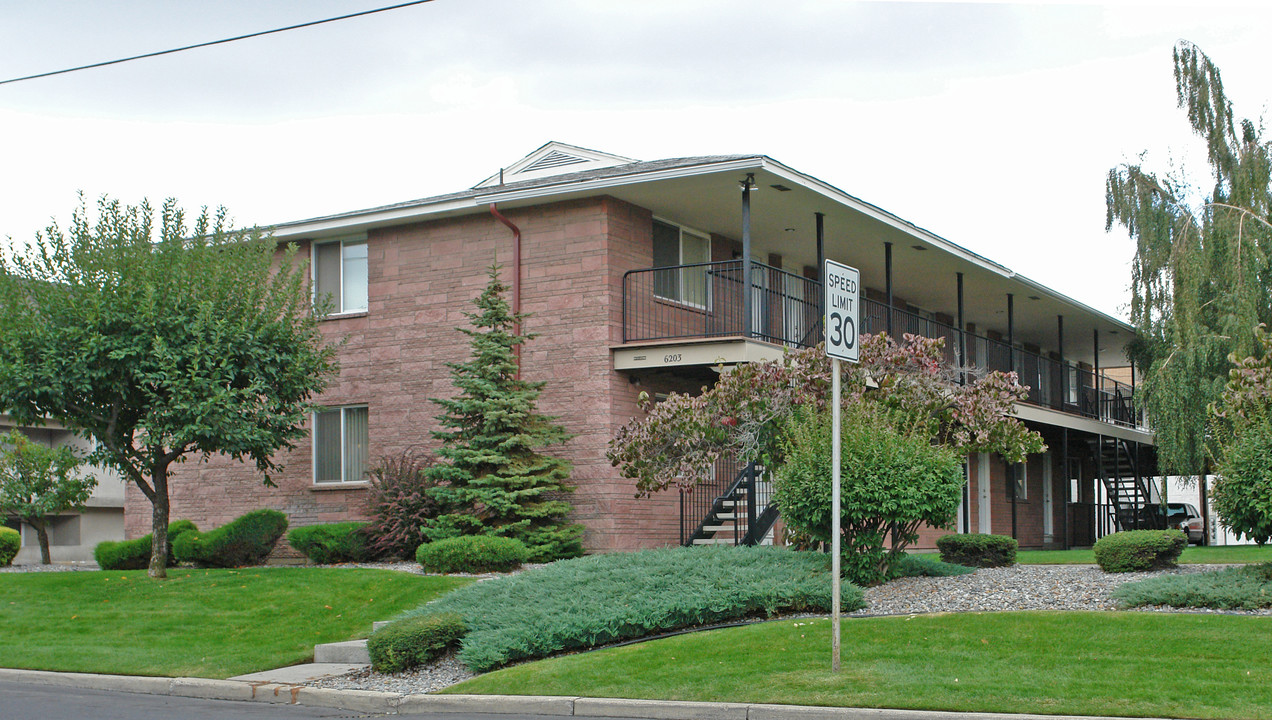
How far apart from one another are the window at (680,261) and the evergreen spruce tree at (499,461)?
3.21 m

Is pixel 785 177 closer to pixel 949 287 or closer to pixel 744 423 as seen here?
pixel 744 423

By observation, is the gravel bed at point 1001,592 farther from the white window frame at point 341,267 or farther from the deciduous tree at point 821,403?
the white window frame at point 341,267

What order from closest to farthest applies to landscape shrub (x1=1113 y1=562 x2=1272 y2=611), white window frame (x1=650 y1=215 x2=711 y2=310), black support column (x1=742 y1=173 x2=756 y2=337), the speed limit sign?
the speed limit sign, landscape shrub (x1=1113 y1=562 x2=1272 y2=611), black support column (x1=742 y1=173 x2=756 y2=337), white window frame (x1=650 y1=215 x2=711 y2=310)

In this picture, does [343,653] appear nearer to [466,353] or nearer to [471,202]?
[466,353]

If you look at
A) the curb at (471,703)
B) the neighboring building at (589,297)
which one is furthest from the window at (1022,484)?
the curb at (471,703)

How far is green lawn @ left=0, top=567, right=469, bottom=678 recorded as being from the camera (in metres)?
12.6

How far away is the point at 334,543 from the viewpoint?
1891 cm

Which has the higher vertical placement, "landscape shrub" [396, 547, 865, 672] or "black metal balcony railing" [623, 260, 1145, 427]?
"black metal balcony railing" [623, 260, 1145, 427]

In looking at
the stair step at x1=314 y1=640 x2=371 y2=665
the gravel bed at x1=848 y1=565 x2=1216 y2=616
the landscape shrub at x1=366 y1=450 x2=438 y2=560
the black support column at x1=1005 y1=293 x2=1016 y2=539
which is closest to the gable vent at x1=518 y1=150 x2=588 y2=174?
the landscape shrub at x1=366 y1=450 x2=438 y2=560

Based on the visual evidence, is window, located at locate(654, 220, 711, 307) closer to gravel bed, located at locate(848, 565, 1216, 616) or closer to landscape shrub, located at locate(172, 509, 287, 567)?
landscape shrub, located at locate(172, 509, 287, 567)

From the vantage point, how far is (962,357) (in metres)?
25.5

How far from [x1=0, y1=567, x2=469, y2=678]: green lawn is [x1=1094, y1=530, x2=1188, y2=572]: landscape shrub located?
302 inches

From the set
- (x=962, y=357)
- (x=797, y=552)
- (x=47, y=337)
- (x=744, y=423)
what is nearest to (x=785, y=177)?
(x=744, y=423)

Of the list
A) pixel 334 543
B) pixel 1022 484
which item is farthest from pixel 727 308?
pixel 1022 484
